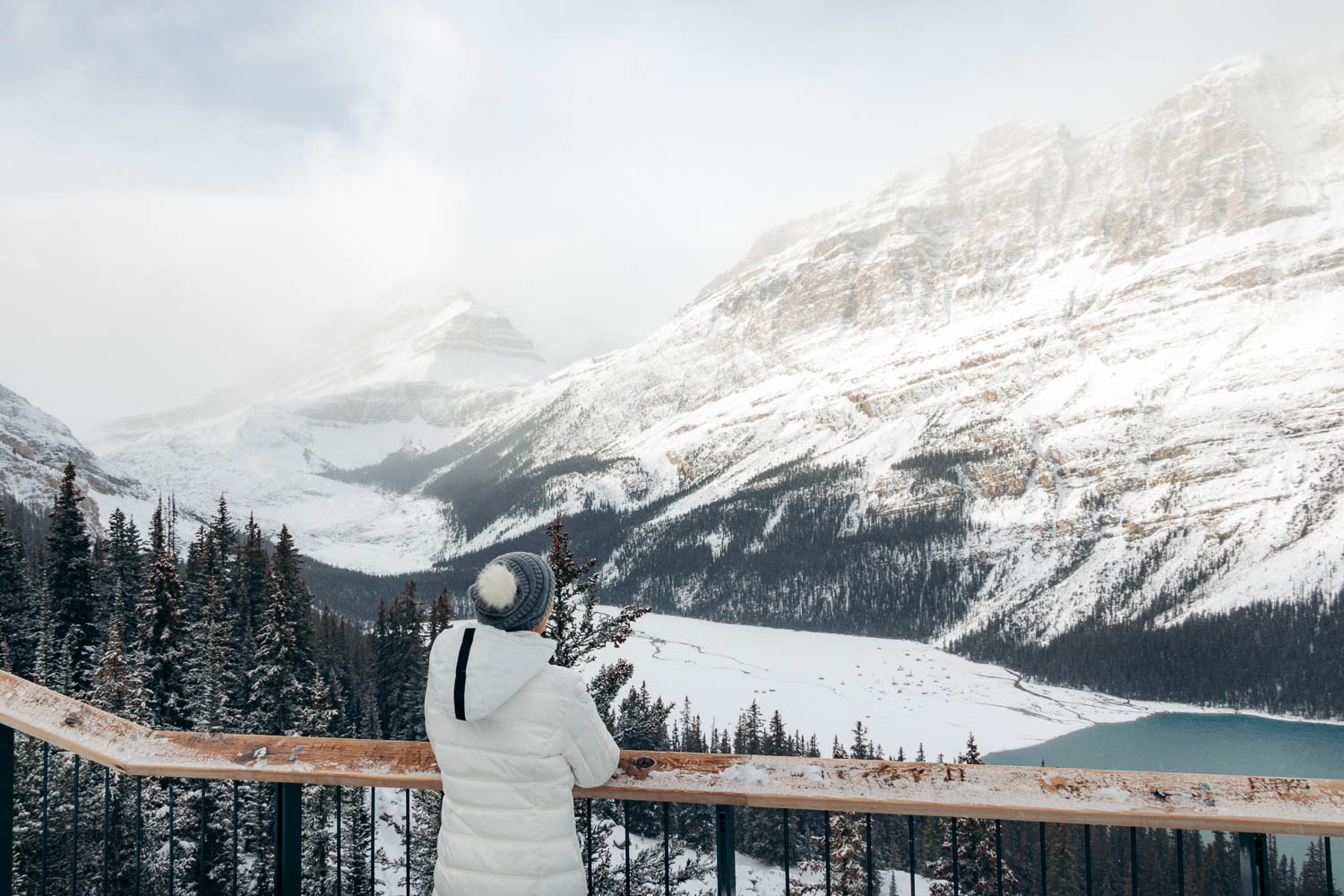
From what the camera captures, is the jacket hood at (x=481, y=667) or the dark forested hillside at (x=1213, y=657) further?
the dark forested hillside at (x=1213, y=657)

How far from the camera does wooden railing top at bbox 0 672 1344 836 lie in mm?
2848

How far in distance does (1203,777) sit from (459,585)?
14546 cm

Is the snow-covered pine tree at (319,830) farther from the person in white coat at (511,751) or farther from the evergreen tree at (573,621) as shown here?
the person in white coat at (511,751)

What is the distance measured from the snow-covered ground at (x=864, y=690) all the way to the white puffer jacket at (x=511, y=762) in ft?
221

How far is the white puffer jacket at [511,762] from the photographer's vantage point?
2828 mm

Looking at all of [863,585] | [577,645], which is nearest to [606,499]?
[863,585]

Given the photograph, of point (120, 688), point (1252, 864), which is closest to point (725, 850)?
point (1252, 864)

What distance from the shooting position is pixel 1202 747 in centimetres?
7838

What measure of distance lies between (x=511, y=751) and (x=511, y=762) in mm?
48

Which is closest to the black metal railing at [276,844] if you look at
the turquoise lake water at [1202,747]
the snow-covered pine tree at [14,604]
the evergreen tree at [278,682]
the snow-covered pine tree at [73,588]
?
the evergreen tree at [278,682]

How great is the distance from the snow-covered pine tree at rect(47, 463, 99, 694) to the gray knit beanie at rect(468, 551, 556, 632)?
3377 cm

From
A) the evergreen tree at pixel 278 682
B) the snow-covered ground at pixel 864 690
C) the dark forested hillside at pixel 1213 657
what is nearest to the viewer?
the evergreen tree at pixel 278 682

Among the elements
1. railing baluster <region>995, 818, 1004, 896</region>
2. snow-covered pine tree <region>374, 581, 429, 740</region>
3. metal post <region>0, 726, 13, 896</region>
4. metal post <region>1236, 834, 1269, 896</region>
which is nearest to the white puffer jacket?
railing baluster <region>995, 818, 1004, 896</region>

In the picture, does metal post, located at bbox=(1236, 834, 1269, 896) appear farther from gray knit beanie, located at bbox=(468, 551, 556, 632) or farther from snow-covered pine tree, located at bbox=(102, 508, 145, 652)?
snow-covered pine tree, located at bbox=(102, 508, 145, 652)
